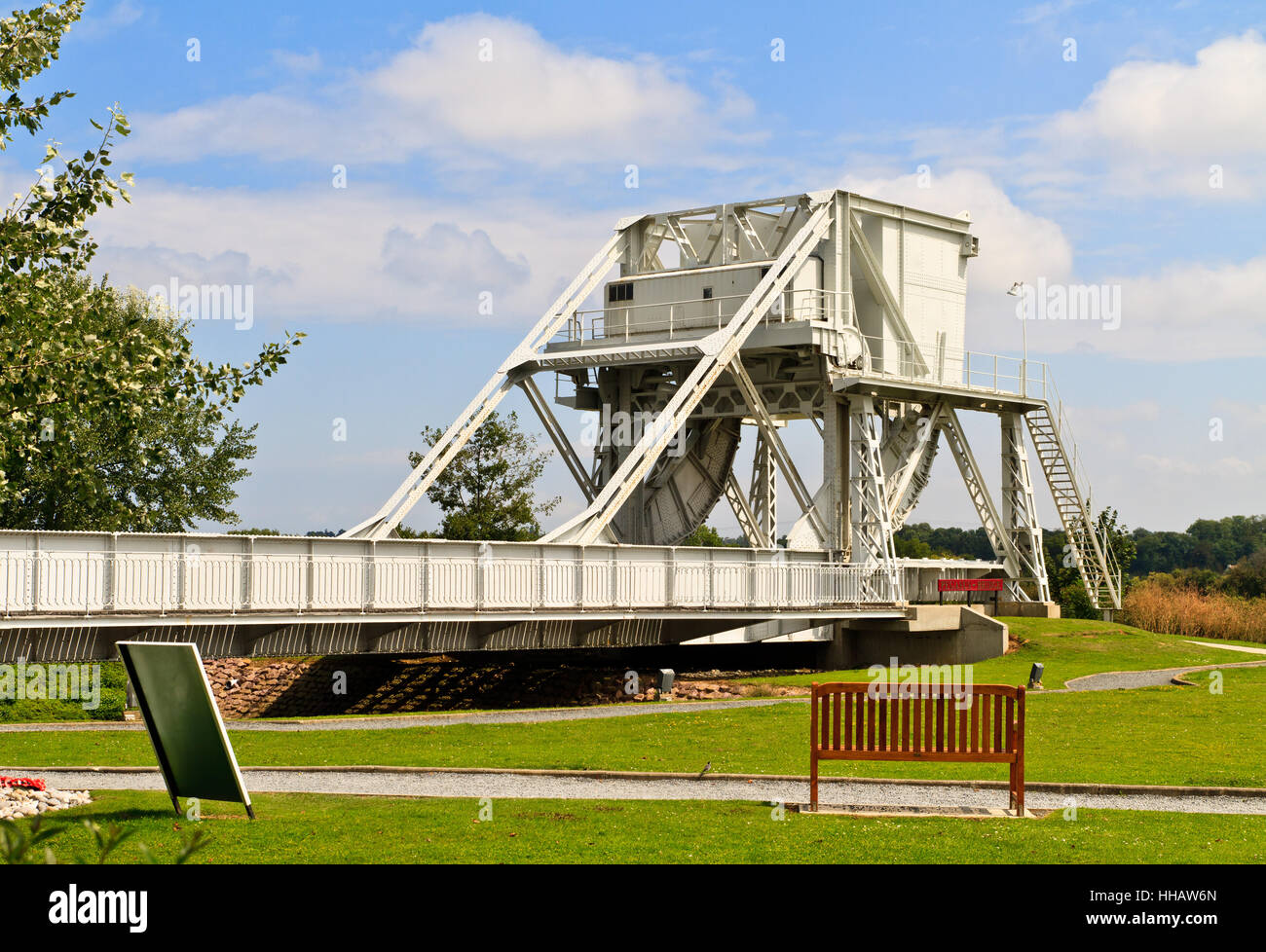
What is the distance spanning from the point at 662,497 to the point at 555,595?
14.8 m

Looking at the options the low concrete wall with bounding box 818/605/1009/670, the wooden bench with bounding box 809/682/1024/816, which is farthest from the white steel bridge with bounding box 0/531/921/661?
the wooden bench with bounding box 809/682/1024/816

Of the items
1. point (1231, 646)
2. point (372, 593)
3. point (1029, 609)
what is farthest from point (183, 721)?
point (1029, 609)

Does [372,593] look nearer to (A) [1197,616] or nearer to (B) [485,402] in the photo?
(B) [485,402]

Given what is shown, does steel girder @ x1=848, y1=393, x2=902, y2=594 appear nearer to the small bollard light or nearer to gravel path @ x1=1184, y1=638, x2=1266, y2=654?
gravel path @ x1=1184, y1=638, x2=1266, y2=654

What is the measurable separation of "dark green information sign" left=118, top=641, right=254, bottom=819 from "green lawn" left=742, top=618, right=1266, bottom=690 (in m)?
21.3

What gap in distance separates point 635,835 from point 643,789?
12.0 feet

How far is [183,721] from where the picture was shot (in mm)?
13016

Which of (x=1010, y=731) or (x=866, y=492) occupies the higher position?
(x=866, y=492)

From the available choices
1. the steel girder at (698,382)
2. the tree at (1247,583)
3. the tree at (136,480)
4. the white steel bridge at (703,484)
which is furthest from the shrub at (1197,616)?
the tree at (136,480)

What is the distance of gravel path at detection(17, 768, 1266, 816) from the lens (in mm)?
14141

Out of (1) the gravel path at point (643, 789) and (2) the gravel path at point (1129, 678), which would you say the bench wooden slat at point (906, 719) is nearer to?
(1) the gravel path at point (643, 789)

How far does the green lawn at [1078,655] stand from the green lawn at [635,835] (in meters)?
19.5
